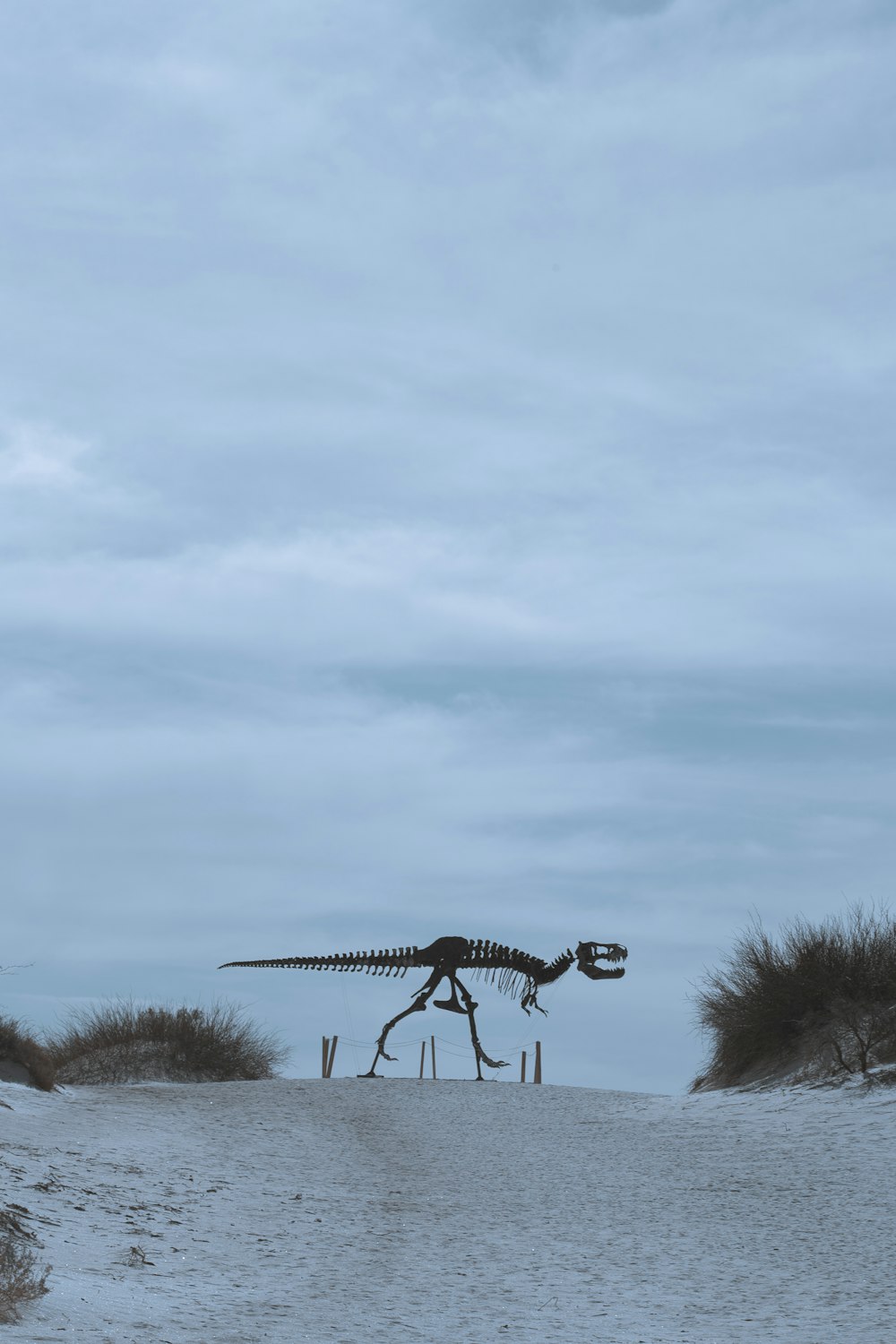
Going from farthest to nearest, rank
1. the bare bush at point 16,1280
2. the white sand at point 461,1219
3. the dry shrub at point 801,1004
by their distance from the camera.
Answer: the dry shrub at point 801,1004
the white sand at point 461,1219
the bare bush at point 16,1280

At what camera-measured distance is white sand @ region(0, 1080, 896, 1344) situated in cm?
838

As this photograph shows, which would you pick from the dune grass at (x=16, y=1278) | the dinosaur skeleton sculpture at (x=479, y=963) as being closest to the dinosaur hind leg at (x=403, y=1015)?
the dinosaur skeleton sculpture at (x=479, y=963)

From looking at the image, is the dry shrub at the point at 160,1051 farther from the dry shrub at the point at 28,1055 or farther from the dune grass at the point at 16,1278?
the dune grass at the point at 16,1278

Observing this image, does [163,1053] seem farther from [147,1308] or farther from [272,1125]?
[147,1308]

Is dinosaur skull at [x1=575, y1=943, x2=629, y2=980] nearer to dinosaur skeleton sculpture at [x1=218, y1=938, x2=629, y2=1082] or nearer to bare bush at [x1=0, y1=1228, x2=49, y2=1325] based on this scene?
dinosaur skeleton sculpture at [x1=218, y1=938, x2=629, y2=1082]

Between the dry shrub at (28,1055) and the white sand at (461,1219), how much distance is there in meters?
1.87

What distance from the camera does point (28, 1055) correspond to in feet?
68.8

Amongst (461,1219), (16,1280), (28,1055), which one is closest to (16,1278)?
(16,1280)

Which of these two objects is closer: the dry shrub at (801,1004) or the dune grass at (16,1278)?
the dune grass at (16,1278)

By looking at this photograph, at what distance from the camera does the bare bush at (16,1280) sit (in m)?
7.42

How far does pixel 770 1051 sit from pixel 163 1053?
11.0 metres

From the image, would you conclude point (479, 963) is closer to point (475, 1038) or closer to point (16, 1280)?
point (475, 1038)

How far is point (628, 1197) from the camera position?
12.6 metres

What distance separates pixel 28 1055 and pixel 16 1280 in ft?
45.6
